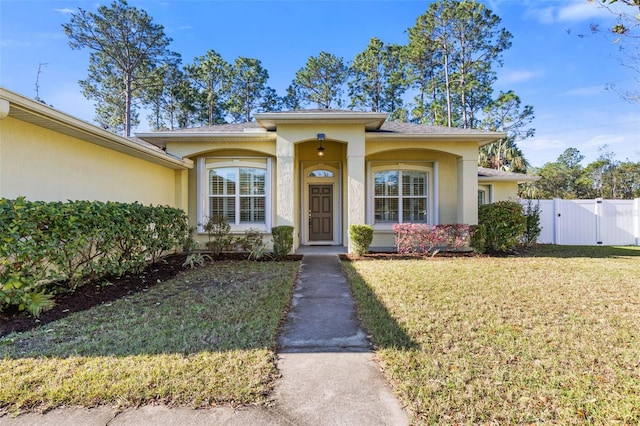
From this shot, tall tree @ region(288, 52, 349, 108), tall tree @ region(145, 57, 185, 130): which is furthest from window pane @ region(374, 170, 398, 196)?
tall tree @ region(145, 57, 185, 130)

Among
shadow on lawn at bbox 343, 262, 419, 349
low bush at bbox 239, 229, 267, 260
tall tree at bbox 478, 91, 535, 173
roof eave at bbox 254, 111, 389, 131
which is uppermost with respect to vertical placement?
tall tree at bbox 478, 91, 535, 173

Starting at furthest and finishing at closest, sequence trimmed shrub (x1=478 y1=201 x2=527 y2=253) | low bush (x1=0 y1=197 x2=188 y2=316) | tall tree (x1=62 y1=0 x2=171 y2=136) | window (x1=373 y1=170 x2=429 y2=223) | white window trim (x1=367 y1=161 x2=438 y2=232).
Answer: tall tree (x1=62 y1=0 x2=171 y2=136) < window (x1=373 y1=170 x2=429 y2=223) < white window trim (x1=367 y1=161 x2=438 y2=232) < trimmed shrub (x1=478 y1=201 x2=527 y2=253) < low bush (x1=0 y1=197 x2=188 y2=316)

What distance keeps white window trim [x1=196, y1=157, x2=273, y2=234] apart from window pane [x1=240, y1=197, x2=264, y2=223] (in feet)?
0.56

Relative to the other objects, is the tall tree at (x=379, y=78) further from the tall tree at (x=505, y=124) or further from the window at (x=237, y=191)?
the window at (x=237, y=191)

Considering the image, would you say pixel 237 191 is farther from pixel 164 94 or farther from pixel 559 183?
pixel 559 183

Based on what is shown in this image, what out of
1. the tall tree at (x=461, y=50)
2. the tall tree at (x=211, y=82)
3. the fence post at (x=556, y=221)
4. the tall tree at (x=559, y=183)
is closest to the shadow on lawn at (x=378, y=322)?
the fence post at (x=556, y=221)

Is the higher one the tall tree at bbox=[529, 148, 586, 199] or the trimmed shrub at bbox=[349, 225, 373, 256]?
the tall tree at bbox=[529, 148, 586, 199]

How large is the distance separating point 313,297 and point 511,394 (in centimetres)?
326

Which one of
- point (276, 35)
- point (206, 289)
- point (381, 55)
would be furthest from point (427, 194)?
point (381, 55)

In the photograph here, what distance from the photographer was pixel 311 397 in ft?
8.01

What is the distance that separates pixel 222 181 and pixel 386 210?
544 centimetres

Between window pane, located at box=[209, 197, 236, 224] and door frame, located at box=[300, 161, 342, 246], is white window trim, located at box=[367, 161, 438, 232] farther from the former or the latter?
window pane, located at box=[209, 197, 236, 224]

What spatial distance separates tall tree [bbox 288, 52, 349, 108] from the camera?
25.5m

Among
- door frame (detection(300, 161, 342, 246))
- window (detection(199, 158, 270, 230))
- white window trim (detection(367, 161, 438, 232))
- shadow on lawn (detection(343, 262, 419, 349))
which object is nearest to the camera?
shadow on lawn (detection(343, 262, 419, 349))
